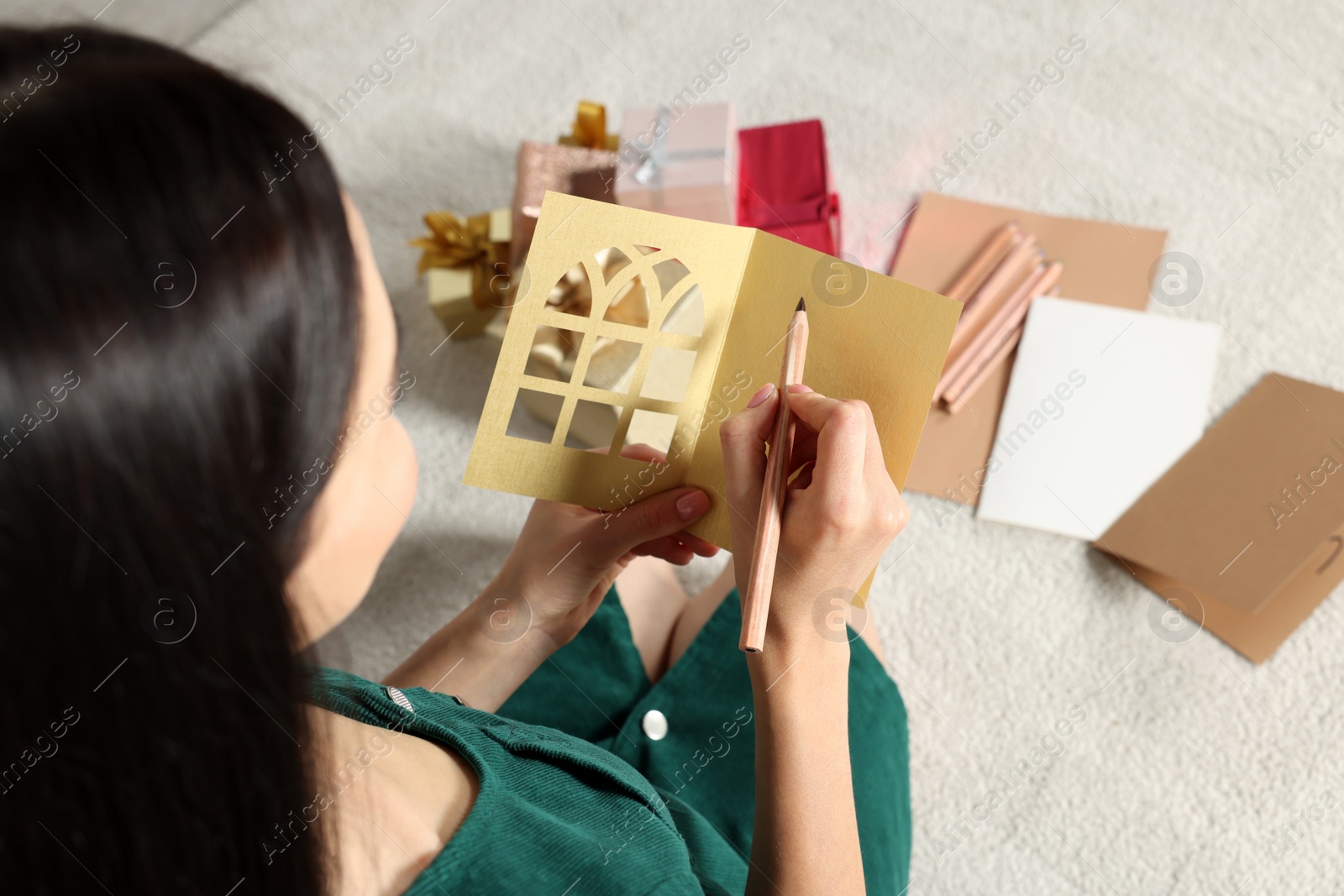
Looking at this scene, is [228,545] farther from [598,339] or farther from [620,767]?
[598,339]

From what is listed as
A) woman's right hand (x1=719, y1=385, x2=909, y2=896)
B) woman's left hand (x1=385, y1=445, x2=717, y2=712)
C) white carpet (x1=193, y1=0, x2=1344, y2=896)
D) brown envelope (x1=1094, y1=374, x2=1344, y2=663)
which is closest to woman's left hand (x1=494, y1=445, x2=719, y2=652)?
woman's left hand (x1=385, y1=445, x2=717, y2=712)

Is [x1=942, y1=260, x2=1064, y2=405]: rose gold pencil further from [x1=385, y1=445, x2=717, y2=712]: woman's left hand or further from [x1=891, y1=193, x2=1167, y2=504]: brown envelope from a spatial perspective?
[x1=385, y1=445, x2=717, y2=712]: woman's left hand

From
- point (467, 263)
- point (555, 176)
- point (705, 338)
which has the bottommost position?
point (467, 263)

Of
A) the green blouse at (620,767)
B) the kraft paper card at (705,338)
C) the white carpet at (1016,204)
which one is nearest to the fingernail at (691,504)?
the kraft paper card at (705,338)

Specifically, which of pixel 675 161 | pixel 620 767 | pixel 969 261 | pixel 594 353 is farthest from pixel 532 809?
pixel 969 261

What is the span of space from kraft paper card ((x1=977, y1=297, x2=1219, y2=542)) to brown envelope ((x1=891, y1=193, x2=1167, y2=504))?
16mm

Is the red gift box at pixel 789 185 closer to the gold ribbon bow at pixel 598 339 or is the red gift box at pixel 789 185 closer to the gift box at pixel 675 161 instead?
the gift box at pixel 675 161

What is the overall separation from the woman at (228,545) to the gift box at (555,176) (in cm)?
44

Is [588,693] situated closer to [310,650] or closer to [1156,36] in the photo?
[310,650]

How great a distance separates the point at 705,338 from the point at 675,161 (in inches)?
13.3

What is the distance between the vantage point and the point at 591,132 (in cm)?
83

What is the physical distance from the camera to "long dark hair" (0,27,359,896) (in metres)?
0.23

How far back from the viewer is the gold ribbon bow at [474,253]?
0.84 m

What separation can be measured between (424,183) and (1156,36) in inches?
32.2
